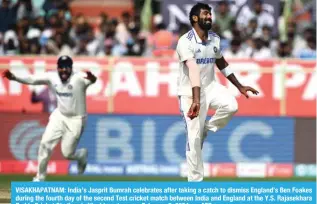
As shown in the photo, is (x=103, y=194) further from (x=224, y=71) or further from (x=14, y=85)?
(x=14, y=85)

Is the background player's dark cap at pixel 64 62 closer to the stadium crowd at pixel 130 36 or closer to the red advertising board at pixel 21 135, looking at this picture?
the red advertising board at pixel 21 135

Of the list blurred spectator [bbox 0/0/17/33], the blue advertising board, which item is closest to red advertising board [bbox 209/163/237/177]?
the blue advertising board

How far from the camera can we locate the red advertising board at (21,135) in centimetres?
2395

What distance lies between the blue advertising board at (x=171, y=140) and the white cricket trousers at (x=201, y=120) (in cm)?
882

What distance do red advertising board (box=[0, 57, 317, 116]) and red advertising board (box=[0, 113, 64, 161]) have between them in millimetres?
192

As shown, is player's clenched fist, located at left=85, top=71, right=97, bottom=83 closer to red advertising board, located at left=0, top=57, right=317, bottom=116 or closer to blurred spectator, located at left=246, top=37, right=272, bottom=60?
red advertising board, located at left=0, top=57, right=317, bottom=116

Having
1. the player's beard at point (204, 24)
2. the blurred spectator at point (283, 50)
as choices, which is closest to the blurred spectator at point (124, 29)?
the blurred spectator at point (283, 50)

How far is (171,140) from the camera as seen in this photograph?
79.4 ft

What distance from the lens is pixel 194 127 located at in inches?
590

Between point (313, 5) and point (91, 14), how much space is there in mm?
5455

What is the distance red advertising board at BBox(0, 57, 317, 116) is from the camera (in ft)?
79.0

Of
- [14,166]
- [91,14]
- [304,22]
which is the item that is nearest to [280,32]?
[304,22]

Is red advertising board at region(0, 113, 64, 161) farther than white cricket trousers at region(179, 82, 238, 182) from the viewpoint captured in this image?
Yes

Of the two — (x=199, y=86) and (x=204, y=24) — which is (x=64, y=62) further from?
(x=199, y=86)
